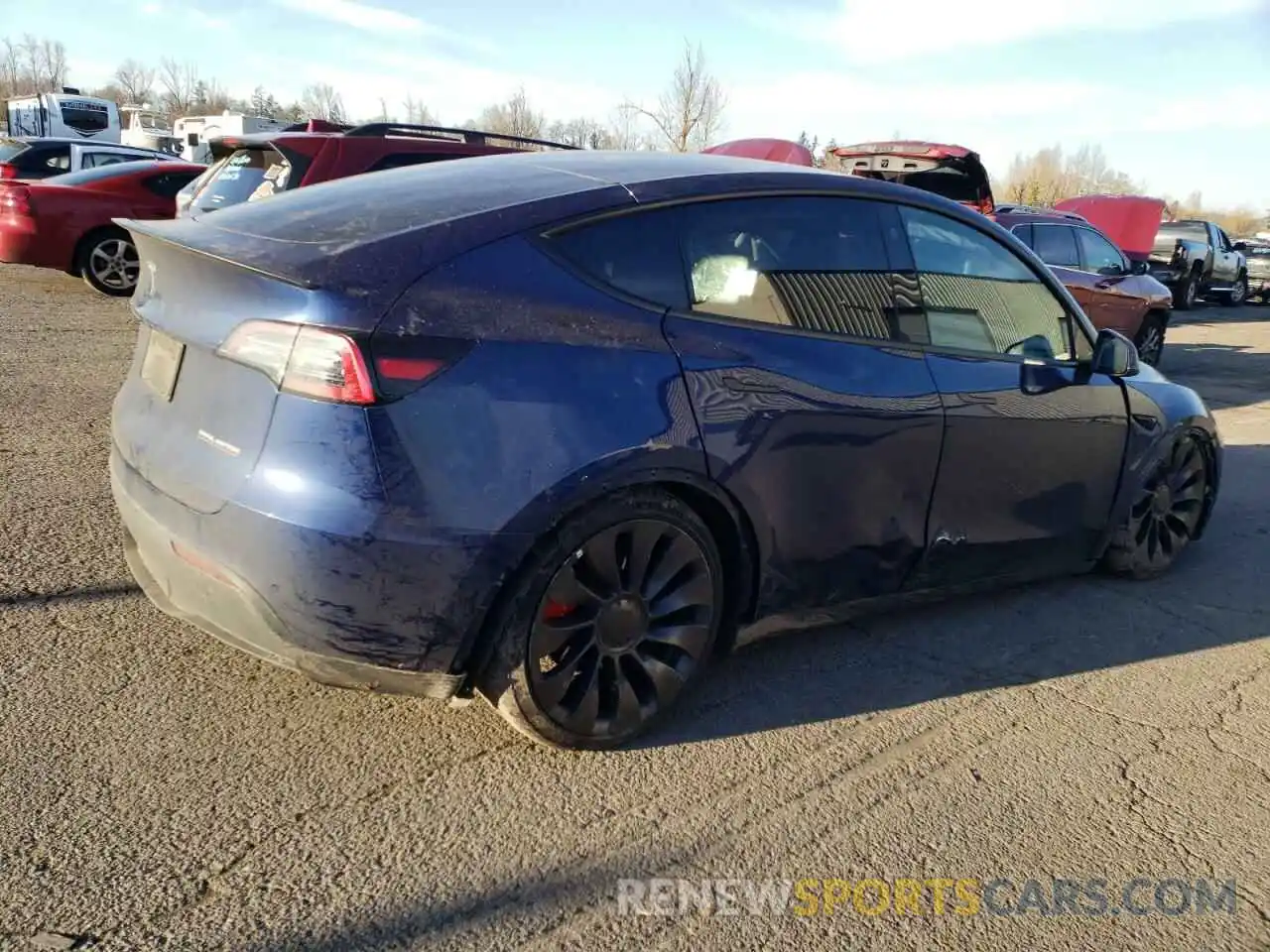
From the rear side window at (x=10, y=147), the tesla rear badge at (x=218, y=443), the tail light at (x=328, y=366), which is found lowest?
the tesla rear badge at (x=218, y=443)

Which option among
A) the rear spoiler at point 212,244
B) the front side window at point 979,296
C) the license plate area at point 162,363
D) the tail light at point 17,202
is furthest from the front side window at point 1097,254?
the tail light at point 17,202

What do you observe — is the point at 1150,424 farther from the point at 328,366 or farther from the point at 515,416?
the point at 328,366

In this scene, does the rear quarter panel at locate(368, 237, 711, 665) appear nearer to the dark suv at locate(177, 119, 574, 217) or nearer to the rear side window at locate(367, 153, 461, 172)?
the dark suv at locate(177, 119, 574, 217)

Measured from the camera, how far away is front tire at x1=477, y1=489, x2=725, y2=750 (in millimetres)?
2799

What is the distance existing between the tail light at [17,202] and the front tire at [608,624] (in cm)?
1009

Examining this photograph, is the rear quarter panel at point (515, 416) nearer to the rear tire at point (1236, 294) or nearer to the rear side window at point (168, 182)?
the rear side window at point (168, 182)

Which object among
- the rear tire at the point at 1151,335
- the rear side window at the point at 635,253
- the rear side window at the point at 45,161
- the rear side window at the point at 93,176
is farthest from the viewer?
the rear side window at the point at 45,161

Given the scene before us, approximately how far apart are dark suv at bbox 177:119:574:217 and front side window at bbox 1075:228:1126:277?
22.2ft

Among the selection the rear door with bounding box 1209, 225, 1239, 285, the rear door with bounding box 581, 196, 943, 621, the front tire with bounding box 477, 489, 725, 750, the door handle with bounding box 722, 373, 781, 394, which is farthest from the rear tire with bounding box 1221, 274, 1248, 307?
the front tire with bounding box 477, 489, 725, 750

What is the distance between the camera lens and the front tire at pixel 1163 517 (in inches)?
185

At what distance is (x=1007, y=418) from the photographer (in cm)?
386

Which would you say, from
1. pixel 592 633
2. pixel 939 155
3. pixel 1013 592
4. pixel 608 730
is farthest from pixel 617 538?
pixel 939 155

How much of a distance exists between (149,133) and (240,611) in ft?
140

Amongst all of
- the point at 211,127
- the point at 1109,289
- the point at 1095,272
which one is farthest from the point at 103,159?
the point at 211,127
